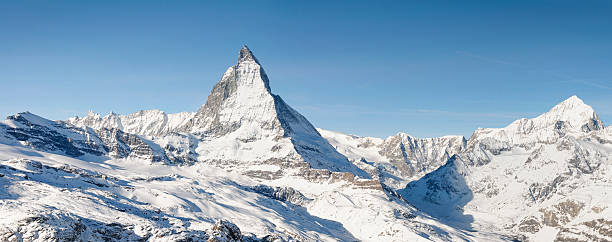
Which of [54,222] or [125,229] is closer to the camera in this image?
[54,222]

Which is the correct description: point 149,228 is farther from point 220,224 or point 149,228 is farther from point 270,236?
point 270,236

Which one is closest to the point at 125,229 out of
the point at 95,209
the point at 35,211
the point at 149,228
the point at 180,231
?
the point at 149,228

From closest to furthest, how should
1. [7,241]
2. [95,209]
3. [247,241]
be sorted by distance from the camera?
[7,241] → [247,241] → [95,209]

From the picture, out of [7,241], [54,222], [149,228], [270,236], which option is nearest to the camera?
[7,241]

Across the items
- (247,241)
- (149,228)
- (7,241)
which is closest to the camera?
(7,241)

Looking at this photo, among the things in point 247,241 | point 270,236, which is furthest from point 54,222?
point 270,236

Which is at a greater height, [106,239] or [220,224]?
[220,224]

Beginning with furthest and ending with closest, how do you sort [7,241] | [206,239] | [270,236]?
[270,236] < [206,239] < [7,241]

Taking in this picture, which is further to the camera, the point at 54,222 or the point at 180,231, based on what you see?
the point at 180,231

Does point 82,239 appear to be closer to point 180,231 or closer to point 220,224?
point 180,231
